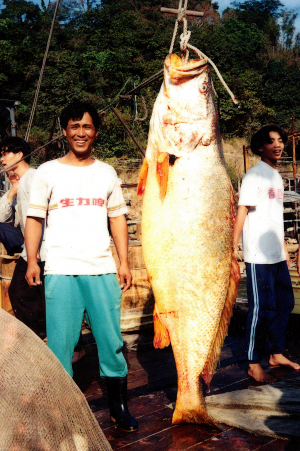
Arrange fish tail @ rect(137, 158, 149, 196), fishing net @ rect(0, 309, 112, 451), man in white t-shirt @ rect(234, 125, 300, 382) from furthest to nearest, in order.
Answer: man in white t-shirt @ rect(234, 125, 300, 382)
fish tail @ rect(137, 158, 149, 196)
fishing net @ rect(0, 309, 112, 451)

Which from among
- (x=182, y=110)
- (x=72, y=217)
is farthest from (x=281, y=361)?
(x=182, y=110)

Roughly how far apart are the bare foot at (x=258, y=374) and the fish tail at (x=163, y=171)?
2276 millimetres

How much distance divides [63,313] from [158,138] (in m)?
1.32

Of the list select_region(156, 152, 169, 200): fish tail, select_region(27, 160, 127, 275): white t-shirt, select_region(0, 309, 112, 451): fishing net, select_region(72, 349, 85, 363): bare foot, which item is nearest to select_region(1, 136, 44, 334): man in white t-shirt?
select_region(72, 349, 85, 363): bare foot

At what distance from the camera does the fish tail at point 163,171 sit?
102 inches

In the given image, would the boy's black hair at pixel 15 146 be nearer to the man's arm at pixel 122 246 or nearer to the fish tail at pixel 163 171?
the man's arm at pixel 122 246

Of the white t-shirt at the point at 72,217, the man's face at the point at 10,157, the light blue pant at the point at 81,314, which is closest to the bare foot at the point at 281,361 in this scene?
the light blue pant at the point at 81,314

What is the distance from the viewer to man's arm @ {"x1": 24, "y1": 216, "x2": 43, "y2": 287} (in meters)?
2.96

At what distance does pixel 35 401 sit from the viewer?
1.51 metres

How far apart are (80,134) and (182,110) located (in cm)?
80

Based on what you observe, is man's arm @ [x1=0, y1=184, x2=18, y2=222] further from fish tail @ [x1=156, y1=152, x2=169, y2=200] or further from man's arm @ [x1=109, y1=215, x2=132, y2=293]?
fish tail @ [x1=156, y1=152, x2=169, y2=200]

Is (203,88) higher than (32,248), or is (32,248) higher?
(203,88)

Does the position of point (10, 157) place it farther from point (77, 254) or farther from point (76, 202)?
point (77, 254)

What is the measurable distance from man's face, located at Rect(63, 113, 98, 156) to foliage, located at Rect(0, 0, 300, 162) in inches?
1136
